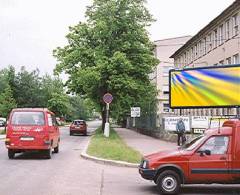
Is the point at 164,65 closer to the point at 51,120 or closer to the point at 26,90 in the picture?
the point at 26,90

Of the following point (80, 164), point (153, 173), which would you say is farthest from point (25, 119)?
point (153, 173)

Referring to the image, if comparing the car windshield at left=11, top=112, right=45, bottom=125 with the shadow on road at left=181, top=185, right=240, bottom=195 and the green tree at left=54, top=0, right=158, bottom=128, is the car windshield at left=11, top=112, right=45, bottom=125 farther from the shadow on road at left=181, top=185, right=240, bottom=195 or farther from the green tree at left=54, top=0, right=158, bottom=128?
the green tree at left=54, top=0, right=158, bottom=128

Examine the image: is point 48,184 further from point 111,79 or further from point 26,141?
point 111,79

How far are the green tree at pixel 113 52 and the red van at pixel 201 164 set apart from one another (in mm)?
30771

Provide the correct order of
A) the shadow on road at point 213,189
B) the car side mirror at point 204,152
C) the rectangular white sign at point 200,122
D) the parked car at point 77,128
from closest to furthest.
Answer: the car side mirror at point 204,152, the shadow on road at point 213,189, the rectangular white sign at point 200,122, the parked car at point 77,128

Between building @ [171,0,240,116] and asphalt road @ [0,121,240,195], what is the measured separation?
22.9m

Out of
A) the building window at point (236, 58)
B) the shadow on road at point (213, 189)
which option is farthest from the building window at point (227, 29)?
the shadow on road at point (213, 189)

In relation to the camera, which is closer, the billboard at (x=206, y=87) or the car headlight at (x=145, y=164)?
the car headlight at (x=145, y=164)

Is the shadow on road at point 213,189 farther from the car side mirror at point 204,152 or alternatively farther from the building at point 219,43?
the building at point 219,43

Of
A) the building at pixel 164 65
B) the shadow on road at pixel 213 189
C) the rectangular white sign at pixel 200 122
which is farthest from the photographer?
the building at pixel 164 65

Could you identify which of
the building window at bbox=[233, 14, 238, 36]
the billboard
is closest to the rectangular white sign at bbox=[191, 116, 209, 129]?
the building window at bbox=[233, 14, 238, 36]

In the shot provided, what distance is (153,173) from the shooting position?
36.5ft

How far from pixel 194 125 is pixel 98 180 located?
61.4 ft

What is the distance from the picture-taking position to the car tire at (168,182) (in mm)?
10996
